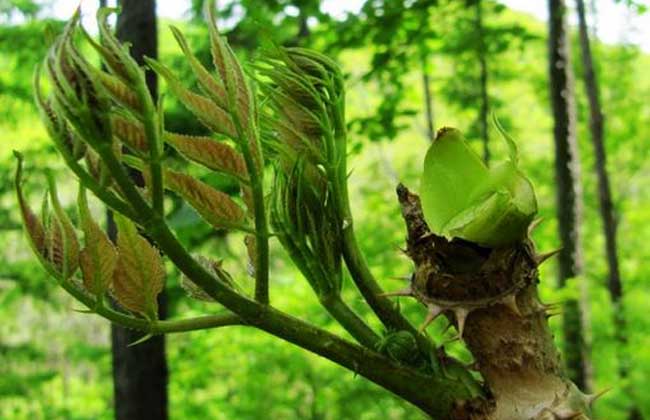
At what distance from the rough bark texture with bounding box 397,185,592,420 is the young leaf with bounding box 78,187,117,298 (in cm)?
27

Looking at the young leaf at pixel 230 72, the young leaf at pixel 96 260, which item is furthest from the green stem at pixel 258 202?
the young leaf at pixel 96 260

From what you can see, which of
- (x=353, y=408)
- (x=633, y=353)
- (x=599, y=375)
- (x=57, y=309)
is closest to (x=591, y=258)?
(x=599, y=375)

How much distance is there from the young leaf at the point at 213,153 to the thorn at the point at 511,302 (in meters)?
0.25

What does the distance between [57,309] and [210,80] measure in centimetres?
745

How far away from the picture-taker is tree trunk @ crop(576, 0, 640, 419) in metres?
8.51

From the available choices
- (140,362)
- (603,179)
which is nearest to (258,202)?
(140,362)

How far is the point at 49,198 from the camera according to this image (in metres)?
0.71

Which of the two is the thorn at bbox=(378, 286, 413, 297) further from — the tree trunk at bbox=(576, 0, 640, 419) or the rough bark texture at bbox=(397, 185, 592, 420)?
the tree trunk at bbox=(576, 0, 640, 419)

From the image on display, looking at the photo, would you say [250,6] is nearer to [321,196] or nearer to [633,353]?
[321,196]

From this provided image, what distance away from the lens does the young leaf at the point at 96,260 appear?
28.1 inches

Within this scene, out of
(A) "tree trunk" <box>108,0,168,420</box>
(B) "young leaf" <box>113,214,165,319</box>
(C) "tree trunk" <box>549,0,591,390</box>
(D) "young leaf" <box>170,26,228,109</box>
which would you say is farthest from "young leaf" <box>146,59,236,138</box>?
(C) "tree trunk" <box>549,0,591,390</box>

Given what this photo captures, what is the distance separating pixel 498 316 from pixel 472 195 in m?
0.11

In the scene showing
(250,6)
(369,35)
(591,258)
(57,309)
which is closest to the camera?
(250,6)

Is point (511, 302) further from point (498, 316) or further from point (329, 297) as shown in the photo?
point (329, 297)
